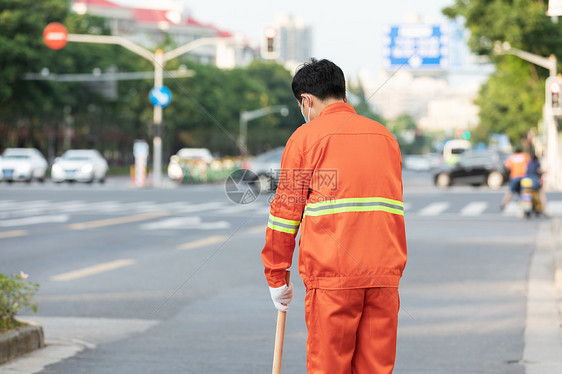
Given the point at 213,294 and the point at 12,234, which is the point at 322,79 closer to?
the point at 213,294

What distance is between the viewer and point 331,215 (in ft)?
12.3

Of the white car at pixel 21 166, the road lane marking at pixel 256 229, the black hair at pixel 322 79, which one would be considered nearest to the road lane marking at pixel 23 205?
the road lane marking at pixel 256 229

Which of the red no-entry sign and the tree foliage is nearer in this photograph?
the tree foliage

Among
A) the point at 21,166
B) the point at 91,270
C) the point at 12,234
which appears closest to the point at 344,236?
the point at 91,270

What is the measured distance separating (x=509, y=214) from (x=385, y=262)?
794 inches

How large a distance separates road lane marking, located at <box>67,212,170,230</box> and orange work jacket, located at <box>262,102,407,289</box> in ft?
48.2

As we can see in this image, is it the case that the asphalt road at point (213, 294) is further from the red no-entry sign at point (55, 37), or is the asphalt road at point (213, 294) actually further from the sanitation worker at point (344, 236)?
the red no-entry sign at point (55, 37)

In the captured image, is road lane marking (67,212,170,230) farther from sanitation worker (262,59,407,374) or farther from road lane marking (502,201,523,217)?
sanitation worker (262,59,407,374)

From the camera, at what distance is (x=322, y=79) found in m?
3.95

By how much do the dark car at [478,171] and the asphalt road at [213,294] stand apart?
1975cm

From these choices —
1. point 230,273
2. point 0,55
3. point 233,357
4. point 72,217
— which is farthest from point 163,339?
point 0,55

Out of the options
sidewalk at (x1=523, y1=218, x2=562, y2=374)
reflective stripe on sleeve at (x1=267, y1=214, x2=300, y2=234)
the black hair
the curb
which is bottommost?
sidewalk at (x1=523, y1=218, x2=562, y2=374)

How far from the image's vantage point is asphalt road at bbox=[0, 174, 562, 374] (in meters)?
6.64

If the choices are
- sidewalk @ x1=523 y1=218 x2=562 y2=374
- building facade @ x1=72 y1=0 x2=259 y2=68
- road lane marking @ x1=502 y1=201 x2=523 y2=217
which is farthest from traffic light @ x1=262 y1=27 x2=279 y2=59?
building facade @ x1=72 y1=0 x2=259 y2=68
